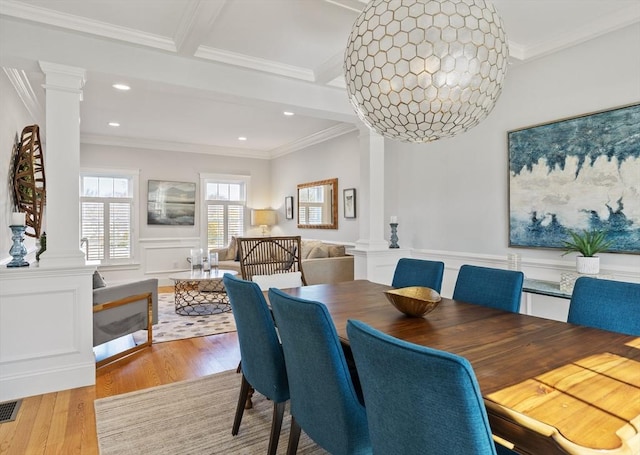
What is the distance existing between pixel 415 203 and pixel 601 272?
2154mm

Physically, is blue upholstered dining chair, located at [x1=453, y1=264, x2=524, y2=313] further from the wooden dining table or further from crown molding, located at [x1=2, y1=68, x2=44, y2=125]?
crown molding, located at [x1=2, y1=68, x2=44, y2=125]

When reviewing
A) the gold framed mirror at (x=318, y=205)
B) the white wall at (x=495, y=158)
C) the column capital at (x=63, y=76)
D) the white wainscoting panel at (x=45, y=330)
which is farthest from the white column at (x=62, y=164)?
the gold framed mirror at (x=318, y=205)

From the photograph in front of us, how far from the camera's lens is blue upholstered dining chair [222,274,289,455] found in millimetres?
1817

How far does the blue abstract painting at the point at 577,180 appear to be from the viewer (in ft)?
9.01

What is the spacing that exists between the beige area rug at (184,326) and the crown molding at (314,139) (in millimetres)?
3142

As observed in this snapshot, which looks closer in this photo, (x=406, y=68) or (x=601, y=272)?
(x=406, y=68)

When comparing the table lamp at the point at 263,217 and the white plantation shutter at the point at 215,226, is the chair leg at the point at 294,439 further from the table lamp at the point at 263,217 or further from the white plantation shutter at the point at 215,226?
the white plantation shutter at the point at 215,226

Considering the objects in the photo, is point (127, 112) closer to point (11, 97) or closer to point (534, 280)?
point (11, 97)

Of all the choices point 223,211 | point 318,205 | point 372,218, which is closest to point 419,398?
point 372,218

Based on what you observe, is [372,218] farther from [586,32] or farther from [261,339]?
[261,339]

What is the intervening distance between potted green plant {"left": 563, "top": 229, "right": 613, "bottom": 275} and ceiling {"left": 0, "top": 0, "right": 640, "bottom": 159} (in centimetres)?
153

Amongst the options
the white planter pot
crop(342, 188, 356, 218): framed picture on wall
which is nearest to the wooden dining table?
the white planter pot

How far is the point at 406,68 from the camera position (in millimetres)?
1553

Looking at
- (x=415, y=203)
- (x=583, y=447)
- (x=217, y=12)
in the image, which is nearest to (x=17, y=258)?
(x=217, y=12)
